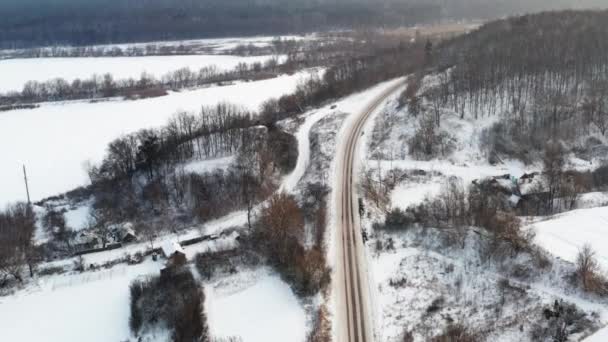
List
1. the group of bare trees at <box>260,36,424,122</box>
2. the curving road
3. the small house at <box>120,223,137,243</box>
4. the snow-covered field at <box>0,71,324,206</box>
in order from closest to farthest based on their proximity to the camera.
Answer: the curving road < the small house at <box>120,223,137,243</box> < the snow-covered field at <box>0,71,324,206</box> < the group of bare trees at <box>260,36,424,122</box>

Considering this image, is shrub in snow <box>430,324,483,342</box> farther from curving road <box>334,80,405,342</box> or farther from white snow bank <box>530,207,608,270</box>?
white snow bank <box>530,207,608,270</box>

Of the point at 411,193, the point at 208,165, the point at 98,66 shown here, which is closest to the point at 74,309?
the point at 208,165

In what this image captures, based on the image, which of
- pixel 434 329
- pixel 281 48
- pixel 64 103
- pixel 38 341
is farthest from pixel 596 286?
pixel 281 48

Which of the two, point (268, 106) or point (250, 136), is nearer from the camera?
point (250, 136)

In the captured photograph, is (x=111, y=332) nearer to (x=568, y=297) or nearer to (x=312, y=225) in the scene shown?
(x=312, y=225)

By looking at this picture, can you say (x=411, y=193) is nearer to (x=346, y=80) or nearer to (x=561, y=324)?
(x=561, y=324)

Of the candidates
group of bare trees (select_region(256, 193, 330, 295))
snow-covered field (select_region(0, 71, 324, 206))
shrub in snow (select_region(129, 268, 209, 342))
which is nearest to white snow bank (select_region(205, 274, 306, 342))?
shrub in snow (select_region(129, 268, 209, 342))
